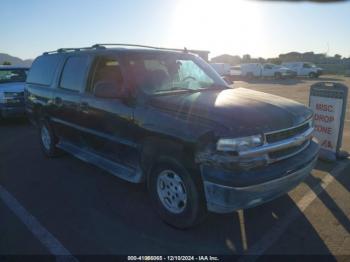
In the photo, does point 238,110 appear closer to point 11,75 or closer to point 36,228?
point 36,228

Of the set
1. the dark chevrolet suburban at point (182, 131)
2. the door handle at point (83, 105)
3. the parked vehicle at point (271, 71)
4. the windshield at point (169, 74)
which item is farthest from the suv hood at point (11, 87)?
the parked vehicle at point (271, 71)

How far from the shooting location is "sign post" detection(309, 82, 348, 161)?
5805 millimetres

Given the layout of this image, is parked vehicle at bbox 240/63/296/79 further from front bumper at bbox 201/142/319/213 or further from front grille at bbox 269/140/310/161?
front bumper at bbox 201/142/319/213

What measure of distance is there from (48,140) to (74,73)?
1825mm

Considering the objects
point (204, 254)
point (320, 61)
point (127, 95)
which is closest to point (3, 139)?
point (127, 95)

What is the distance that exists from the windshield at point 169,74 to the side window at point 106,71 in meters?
0.23

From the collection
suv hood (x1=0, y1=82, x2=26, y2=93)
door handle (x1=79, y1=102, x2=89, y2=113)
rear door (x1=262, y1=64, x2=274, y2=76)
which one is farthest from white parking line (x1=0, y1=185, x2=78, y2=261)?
rear door (x1=262, y1=64, x2=274, y2=76)

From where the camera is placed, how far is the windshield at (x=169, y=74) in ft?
13.7

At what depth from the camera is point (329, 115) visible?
5.99m

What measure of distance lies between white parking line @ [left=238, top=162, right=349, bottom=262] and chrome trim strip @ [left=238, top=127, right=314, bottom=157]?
2.99 feet

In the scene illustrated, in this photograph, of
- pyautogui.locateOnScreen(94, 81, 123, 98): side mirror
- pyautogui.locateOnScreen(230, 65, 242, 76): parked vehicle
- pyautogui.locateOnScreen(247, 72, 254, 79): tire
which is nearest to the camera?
pyautogui.locateOnScreen(94, 81, 123, 98): side mirror

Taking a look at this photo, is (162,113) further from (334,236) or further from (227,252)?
(334,236)

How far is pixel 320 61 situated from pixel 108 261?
73746 millimetres

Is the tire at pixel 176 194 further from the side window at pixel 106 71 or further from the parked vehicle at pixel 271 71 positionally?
the parked vehicle at pixel 271 71
